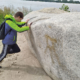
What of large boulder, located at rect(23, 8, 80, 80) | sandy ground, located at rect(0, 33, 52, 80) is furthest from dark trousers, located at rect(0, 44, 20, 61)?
large boulder, located at rect(23, 8, 80, 80)

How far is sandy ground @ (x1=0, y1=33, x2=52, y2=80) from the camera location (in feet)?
7.68

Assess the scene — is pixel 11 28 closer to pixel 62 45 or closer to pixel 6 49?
pixel 6 49

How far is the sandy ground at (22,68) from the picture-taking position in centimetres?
234

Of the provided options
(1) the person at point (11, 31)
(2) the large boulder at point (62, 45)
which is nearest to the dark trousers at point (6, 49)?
(1) the person at point (11, 31)

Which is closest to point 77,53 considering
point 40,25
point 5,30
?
point 40,25

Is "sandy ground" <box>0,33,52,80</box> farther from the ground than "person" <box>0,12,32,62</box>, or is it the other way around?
"person" <box>0,12,32,62</box>

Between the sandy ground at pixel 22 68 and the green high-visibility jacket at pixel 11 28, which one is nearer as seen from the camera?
the green high-visibility jacket at pixel 11 28

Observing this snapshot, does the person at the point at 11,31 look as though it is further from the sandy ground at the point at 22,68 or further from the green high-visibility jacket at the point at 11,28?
the sandy ground at the point at 22,68

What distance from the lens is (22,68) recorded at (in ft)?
8.68

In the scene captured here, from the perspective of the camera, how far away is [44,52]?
2.23 metres

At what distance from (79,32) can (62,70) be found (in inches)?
28.0

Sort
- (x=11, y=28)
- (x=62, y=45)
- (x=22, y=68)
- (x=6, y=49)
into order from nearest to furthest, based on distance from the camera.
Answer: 1. (x=62, y=45)
2. (x=11, y=28)
3. (x=6, y=49)
4. (x=22, y=68)

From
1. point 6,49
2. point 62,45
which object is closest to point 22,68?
point 6,49

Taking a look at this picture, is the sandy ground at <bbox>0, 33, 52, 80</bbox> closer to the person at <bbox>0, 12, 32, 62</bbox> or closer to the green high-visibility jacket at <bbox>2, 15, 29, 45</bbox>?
the person at <bbox>0, 12, 32, 62</bbox>
